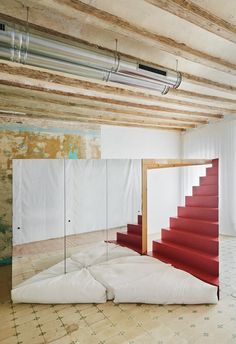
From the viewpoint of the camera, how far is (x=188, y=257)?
376cm

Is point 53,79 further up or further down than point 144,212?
further up

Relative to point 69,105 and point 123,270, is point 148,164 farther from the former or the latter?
point 123,270

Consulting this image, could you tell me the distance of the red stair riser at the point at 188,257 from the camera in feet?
11.3

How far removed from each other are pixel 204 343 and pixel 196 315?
0.47m

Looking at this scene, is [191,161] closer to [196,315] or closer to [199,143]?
[196,315]

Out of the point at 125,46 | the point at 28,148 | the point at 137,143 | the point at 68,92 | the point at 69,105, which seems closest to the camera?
the point at 125,46

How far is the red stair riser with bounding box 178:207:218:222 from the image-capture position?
386cm

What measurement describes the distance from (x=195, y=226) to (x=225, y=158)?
306 centimetres

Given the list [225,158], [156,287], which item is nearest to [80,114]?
[156,287]

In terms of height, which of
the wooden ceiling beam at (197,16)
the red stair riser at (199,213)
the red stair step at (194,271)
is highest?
the wooden ceiling beam at (197,16)

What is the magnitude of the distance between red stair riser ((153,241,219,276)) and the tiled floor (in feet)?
1.31

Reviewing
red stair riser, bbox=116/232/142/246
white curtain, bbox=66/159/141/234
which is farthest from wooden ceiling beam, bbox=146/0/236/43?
red stair riser, bbox=116/232/142/246

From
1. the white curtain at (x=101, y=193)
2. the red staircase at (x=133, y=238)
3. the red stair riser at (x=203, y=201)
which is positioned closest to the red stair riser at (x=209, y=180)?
the red stair riser at (x=203, y=201)

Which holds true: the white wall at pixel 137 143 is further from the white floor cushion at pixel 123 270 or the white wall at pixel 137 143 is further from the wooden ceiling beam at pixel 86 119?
the white floor cushion at pixel 123 270
